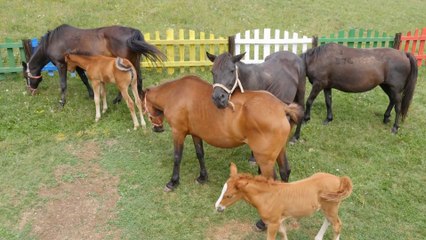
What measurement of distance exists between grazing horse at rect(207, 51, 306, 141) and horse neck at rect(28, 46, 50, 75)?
516 centimetres

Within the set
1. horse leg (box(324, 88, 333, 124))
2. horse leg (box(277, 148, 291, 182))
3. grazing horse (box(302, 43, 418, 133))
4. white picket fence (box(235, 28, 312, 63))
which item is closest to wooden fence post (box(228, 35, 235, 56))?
white picket fence (box(235, 28, 312, 63))

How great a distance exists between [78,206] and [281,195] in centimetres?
314

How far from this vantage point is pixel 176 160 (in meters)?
6.19

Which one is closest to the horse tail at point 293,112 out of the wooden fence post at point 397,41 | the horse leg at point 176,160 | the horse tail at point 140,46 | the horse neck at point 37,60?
the horse leg at point 176,160

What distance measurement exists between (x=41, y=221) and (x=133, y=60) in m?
4.37

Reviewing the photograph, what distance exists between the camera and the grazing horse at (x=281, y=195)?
14.8 ft

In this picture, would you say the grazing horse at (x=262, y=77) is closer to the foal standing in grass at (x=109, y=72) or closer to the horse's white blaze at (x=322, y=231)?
the horse's white blaze at (x=322, y=231)

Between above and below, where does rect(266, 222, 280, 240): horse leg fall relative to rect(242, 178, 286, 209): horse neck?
below

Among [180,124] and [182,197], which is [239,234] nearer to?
[182,197]

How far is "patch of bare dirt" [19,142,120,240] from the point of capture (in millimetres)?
5402

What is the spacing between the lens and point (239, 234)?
17.7 feet

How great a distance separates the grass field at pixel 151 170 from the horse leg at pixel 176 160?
124mm

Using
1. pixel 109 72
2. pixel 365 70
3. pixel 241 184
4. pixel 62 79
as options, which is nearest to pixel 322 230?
pixel 241 184

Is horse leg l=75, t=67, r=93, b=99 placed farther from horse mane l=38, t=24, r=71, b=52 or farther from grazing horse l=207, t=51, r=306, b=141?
grazing horse l=207, t=51, r=306, b=141
